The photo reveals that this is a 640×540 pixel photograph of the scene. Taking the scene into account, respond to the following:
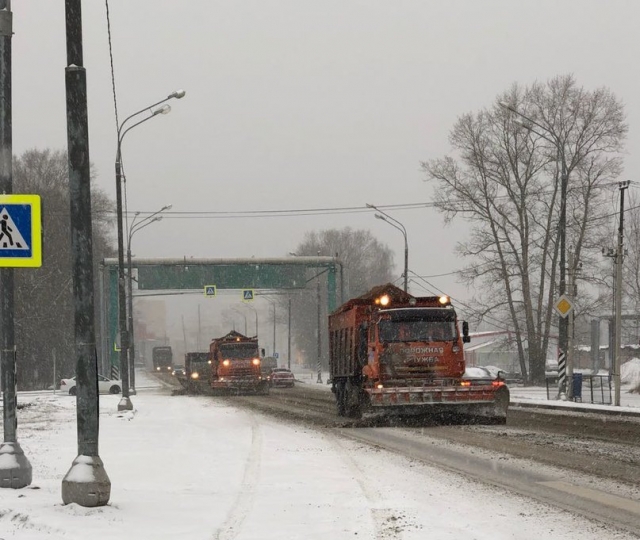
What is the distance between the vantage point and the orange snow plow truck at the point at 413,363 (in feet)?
73.1

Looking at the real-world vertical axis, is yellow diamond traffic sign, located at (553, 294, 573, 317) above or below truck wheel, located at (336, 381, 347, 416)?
above

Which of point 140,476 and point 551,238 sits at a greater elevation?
point 551,238

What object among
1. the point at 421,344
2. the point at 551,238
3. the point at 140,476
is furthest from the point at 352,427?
the point at 551,238

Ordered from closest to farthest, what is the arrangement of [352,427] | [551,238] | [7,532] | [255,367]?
1. [7,532]
2. [352,427]
3. [255,367]
4. [551,238]

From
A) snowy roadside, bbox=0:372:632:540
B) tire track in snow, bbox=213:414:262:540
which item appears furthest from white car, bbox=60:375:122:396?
tire track in snow, bbox=213:414:262:540

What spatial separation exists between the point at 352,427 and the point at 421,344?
8.99 ft

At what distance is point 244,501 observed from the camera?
10.3 metres

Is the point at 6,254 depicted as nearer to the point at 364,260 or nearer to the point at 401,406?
the point at 401,406

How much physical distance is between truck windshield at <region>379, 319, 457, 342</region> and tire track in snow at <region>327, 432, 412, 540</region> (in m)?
9.97

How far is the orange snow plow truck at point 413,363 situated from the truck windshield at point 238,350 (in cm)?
2286

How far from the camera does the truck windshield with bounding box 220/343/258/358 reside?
48906 mm

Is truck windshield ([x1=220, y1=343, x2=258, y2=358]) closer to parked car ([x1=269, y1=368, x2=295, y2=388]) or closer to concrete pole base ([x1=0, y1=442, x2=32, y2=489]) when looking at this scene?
parked car ([x1=269, y1=368, x2=295, y2=388])

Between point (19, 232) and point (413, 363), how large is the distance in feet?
47.2

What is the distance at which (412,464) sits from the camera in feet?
46.0
